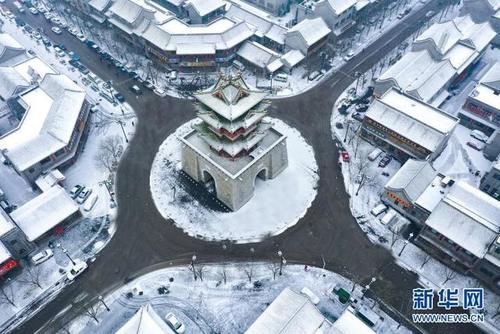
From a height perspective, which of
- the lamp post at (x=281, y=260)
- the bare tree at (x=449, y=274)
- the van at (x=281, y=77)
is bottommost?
the lamp post at (x=281, y=260)

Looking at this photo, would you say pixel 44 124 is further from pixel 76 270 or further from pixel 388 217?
pixel 388 217

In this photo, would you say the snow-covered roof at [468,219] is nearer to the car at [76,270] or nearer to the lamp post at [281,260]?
the lamp post at [281,260]

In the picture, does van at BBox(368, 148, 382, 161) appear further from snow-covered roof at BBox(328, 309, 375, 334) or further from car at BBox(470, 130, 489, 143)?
A: snow-covered roof at BBox(328, 309, 375, 334)

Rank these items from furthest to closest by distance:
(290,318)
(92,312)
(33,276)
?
(33,276), (92,312), (290,318)

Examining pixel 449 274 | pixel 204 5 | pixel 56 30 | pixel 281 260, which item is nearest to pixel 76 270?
pixel 281 260

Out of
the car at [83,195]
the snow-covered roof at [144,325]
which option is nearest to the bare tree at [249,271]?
the snow-covered roof at [144,325]
